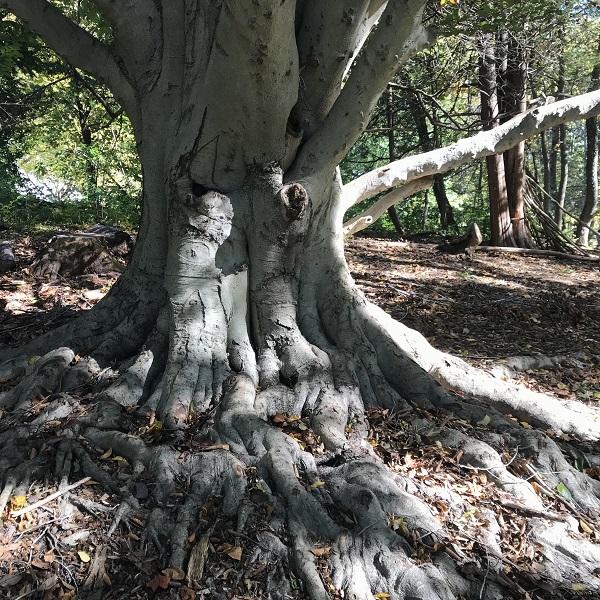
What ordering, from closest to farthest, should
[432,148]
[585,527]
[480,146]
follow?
1. [585,527]
2. [480,146]
3. [432,148]

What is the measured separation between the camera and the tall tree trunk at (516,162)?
10.5 metres

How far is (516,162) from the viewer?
1094cm

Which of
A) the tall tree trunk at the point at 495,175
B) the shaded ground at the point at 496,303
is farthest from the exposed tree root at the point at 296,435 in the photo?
the tall tree trunk at the point at 495,175

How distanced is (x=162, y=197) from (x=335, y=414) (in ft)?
6.15

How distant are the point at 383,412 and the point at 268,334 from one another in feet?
2.92

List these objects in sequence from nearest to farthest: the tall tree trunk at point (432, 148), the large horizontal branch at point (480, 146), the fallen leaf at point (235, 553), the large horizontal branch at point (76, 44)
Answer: the fallen leaf at point (235, 553) < the large horizontal branch at point (76, 44) < the large horizontal branch at point (480, 146) < the tall tree trunk at point (432, 148)

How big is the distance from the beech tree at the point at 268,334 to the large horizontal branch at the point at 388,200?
2023 mm

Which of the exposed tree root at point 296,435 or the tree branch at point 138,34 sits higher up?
the tree branch at point 138,34

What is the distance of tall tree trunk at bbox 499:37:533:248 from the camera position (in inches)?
413

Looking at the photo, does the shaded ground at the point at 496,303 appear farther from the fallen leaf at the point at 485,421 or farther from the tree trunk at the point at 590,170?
the tree trunk at the point at 590,170

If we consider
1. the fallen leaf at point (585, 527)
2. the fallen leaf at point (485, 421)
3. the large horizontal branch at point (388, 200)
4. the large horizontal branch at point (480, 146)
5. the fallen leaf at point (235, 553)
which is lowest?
the fallen leaf at point (585, 527)

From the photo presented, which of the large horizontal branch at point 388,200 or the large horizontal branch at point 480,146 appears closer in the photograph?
the large horizontal branch at point 480,146

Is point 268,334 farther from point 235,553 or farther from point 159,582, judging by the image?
point 159,582

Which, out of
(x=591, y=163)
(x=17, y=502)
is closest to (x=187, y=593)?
(x=17, y=502)
